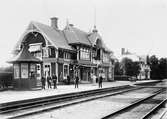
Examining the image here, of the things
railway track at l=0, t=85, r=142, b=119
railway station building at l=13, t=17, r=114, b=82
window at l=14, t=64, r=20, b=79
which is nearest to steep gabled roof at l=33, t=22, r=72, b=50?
railway station building at l=13, t=17, r=114, b=82

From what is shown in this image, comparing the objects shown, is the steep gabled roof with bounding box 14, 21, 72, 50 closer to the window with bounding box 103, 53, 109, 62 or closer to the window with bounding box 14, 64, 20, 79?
the window with bounding box 14, 64, 20, 79

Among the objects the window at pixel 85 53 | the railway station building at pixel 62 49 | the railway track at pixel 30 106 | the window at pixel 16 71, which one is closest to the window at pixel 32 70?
the window at pixel 16 71

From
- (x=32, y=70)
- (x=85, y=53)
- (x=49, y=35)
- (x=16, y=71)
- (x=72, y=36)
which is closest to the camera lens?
(x=16, y=71)

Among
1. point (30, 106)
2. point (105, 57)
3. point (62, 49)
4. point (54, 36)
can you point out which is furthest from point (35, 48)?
point (30, 106)

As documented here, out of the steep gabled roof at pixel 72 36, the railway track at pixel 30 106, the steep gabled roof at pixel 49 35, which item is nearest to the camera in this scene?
the railway track at pixel 30 106

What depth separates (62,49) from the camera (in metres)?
35.5

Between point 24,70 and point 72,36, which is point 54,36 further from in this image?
point 24,70

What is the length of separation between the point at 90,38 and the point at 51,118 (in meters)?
35.6

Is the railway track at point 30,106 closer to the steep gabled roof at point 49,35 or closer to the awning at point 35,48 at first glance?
the steep gabled roof at point 49,35

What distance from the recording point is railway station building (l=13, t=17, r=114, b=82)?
35.1m

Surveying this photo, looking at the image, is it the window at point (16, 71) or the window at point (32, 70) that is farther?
the window at point (32, 70)

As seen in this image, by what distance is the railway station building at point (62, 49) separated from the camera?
35.1 m

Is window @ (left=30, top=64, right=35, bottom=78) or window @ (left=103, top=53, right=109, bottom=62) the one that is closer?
window @ (left=30, top=64, right=35, bottom=78)

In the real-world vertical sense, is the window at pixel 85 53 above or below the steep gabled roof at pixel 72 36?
below
